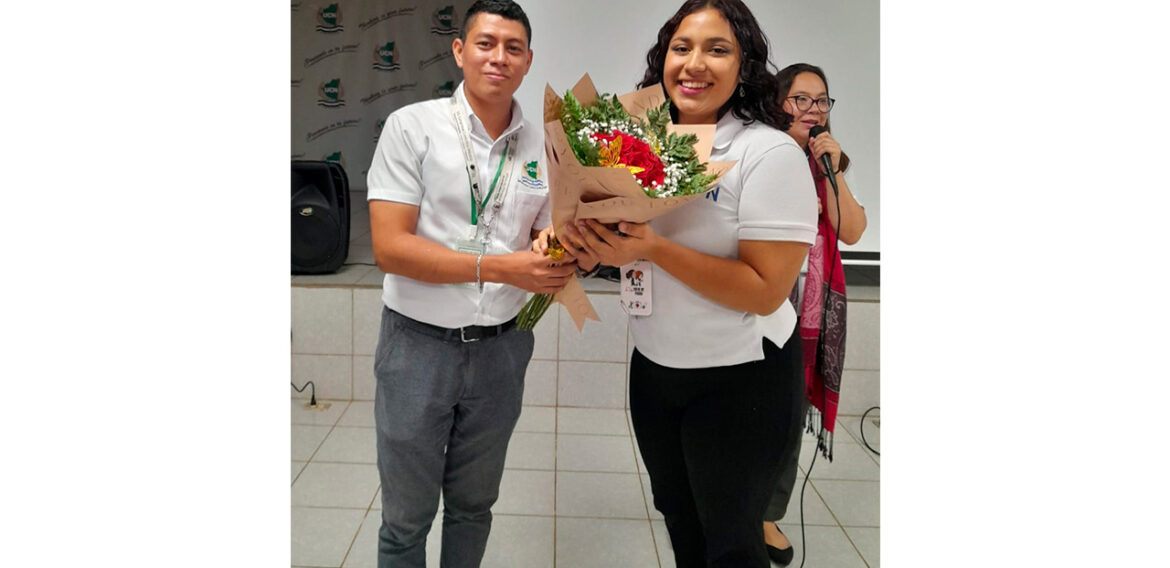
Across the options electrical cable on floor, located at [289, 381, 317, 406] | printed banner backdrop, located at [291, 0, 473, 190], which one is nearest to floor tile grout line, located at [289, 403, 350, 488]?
electrical cable on floor, located at [289, 381, 317, 406]

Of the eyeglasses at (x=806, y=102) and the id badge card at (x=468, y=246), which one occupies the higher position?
the eyeglasses at (x=806, y=102)

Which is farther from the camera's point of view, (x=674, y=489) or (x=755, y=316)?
(x=674, y=489)

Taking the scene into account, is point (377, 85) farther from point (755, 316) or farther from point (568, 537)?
point (755, 316)

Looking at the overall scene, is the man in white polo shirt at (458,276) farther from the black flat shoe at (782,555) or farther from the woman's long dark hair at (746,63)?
the black flat shoe at (782,555)

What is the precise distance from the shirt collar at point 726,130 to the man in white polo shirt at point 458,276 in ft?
1.09

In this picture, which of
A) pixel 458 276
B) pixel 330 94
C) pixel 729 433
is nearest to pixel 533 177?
pixel 458 276

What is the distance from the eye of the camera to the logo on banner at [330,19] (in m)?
6.70

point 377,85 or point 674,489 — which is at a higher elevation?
point 377,85

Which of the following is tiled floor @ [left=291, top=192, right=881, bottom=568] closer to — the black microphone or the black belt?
the black belt

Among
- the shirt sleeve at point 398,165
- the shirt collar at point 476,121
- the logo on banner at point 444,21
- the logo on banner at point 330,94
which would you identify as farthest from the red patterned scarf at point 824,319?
the logo on banner at point 330,94

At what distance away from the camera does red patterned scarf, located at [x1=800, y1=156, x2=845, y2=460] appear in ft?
5.77
